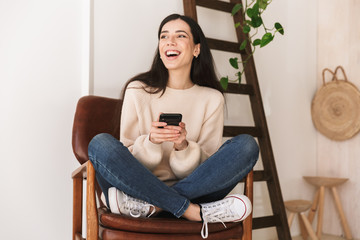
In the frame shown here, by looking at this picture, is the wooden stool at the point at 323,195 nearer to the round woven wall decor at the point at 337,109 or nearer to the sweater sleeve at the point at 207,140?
the round woven wall decor at the point at 337,109

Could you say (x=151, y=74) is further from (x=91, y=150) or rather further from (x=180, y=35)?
(x=91, y=150)

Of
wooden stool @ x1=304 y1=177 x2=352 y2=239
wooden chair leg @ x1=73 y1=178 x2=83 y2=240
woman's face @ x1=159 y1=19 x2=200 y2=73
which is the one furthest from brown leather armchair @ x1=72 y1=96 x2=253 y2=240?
wooden stool @ x1=304 y1=177 x2=352 y2=239

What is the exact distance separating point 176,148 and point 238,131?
1.01 meters

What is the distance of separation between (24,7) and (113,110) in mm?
660

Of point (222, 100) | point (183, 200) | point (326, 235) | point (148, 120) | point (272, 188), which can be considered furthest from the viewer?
point (326, 235)

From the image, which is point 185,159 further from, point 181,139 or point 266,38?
point 266,38

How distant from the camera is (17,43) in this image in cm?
207

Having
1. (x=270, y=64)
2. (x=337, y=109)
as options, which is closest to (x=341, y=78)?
(x=337, y=109)

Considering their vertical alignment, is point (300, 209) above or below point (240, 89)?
below

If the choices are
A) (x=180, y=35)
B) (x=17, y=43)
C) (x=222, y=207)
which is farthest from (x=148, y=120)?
(x=17, y=43)

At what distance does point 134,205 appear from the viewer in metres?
1.48

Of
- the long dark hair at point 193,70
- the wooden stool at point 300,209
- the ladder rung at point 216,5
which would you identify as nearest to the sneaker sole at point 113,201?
the long dark hair at point 193,70

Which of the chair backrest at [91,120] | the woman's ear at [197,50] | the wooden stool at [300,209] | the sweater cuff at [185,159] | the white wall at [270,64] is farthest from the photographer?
the wooden stool at [300,209]

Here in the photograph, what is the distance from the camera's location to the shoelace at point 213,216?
1465 mm
